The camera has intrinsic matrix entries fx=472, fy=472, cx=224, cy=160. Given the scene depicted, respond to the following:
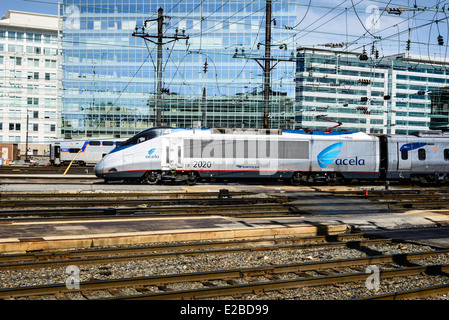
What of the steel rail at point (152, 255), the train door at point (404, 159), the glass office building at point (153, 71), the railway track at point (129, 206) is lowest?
the steel rail at point (152, 255)

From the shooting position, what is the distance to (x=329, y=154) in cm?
2964

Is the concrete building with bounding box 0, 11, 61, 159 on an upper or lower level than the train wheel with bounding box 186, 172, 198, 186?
upper

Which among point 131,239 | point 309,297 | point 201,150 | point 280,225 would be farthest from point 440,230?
point 201,150

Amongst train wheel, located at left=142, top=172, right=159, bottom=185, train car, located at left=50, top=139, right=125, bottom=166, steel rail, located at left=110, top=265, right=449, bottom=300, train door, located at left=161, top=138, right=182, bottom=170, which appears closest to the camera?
steel rail, located at left=110, top=265, right=449, bottom=300

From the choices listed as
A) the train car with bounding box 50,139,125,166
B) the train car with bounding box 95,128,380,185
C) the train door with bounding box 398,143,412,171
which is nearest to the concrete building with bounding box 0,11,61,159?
the train car with bounding box 50,139,125,166

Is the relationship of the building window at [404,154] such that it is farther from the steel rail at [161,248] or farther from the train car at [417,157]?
the steel rail at [161,248]

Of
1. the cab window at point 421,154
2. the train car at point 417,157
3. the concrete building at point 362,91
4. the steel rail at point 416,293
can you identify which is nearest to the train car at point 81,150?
the train car at point 417,157

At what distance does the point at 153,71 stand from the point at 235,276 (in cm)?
7563

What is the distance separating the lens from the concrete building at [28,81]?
336 feet

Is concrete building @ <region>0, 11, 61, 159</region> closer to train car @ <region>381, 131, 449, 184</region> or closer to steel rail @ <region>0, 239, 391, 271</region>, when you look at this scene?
train car @ <region>381, 131, 449, 184</region>

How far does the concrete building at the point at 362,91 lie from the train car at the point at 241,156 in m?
72.5

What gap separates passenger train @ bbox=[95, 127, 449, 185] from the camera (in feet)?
89.2

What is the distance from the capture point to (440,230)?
16.1m

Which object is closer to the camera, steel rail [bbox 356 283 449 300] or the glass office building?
steel rail [bbox 356 283 449 300]
